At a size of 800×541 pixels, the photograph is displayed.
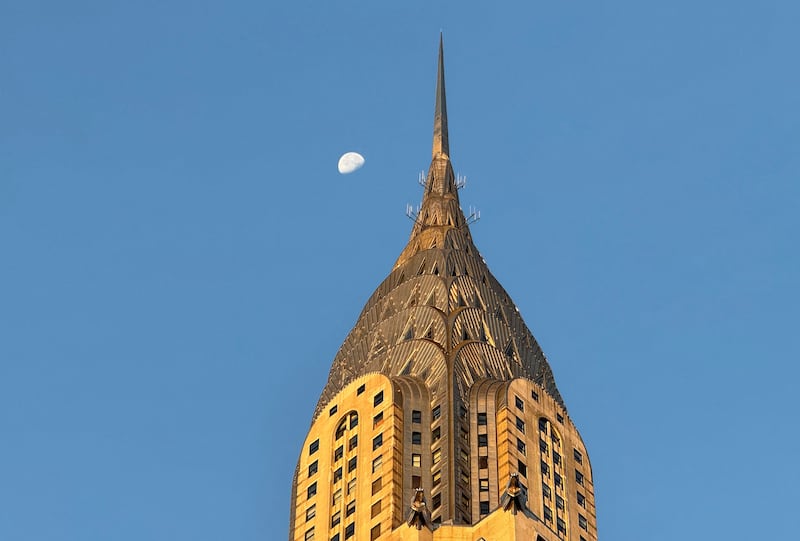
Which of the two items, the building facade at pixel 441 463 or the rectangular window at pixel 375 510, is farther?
the rectangular window at pixel 375 510

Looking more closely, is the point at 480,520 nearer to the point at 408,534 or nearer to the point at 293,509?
the point at 408,534

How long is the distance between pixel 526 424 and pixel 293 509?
2326 centimetres

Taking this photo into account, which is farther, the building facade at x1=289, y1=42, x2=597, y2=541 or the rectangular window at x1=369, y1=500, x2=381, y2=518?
the rectangular window at x1=369, y1=500, x2=381, y2=518

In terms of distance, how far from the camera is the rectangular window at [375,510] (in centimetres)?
18488

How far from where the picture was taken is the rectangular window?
185 m

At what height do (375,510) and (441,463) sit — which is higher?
(441,463)

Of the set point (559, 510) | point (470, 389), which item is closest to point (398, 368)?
point (470, 389)

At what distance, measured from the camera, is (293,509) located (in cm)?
19488

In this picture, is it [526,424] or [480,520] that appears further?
[526,424]

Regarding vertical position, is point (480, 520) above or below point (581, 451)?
below

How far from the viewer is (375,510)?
185 meters

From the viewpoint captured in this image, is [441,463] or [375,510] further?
[441,463]

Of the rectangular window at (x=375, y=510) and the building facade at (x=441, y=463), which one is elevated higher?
the building facade at (x=441, y=463)

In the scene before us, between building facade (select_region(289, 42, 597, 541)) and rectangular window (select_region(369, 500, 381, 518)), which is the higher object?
building facade (select_region(289, 42, 597, 541))
